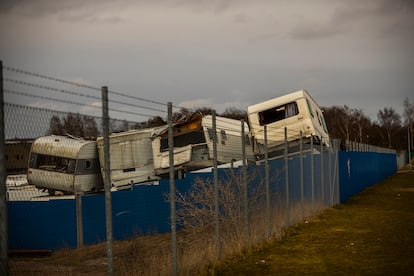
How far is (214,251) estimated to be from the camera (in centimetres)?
997

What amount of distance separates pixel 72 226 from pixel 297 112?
1055 centimetres

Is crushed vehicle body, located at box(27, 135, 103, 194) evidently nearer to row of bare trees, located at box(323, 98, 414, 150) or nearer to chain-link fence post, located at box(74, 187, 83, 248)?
chain-link fence post, located at box(74, 187, 83, 248)

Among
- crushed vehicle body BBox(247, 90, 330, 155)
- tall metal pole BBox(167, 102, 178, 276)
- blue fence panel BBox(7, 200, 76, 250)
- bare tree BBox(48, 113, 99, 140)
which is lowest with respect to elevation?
blue fence panel BBox(7, 200, 76, 250)

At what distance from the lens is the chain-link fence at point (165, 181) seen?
5662mm

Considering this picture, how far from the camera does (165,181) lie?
603 inches

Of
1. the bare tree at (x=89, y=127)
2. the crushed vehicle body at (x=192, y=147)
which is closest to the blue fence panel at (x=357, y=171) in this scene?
the crushed vehicle body at (x=192, y=147)

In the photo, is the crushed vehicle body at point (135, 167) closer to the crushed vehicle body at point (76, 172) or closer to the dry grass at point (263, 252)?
the crushed vehicle body at point (76, 172)

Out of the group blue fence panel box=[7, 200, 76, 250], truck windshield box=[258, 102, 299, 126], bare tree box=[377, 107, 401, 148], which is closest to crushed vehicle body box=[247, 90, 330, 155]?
truck windshield box=[258, 102, 299, 126]

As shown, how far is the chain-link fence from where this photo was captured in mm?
5662

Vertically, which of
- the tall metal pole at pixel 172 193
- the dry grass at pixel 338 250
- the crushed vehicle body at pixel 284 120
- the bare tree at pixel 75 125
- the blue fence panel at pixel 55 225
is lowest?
the dry grass at pixel 338 250

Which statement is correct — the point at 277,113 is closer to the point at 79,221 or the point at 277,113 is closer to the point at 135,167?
the point at 135,167

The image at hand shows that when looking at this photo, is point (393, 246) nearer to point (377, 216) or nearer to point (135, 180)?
point (377, 216)

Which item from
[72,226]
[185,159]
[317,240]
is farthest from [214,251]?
[185,159]

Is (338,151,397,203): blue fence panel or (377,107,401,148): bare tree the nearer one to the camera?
(338,151,397,203): blue fence panel
